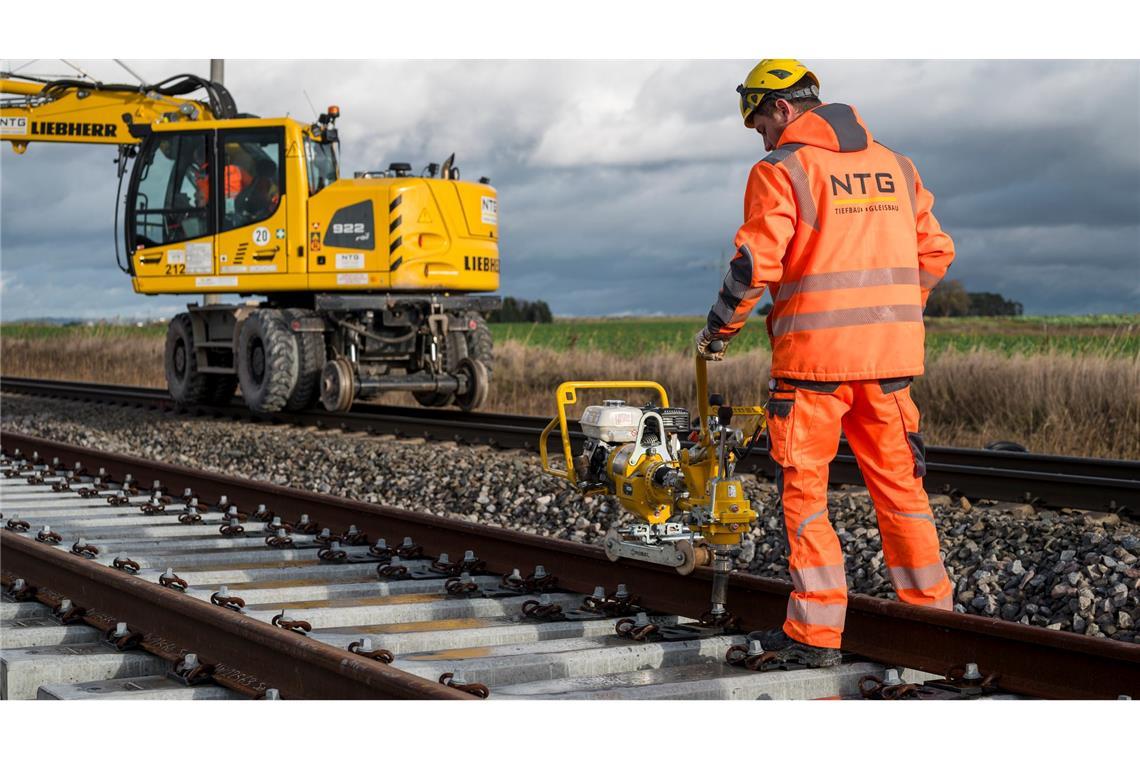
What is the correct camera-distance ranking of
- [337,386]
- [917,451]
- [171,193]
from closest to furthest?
[917,451] → [337,386] → [171,193]

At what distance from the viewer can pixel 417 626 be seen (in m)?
4.99

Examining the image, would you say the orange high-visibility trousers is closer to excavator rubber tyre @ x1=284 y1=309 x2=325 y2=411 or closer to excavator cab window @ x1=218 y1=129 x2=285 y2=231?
excavator rubber tyre @ x1=284 y1=309 x2=325 y2=411

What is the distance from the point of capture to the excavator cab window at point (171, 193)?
15.3 meters

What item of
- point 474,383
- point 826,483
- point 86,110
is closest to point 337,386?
point 474,383

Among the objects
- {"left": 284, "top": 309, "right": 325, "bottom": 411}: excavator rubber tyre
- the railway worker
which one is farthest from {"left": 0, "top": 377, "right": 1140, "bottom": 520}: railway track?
the railway worker

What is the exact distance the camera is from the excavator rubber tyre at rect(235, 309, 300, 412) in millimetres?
14539

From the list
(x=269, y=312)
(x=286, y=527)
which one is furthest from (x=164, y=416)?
(x=286, y=527)

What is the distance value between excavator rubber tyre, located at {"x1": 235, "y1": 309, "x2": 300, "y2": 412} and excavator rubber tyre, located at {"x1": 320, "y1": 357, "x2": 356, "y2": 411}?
16.0 inches

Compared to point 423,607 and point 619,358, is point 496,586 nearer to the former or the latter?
point 423,607

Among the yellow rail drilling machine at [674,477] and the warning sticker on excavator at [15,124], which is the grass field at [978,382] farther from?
the yellow rail drilling machine at [674,477]

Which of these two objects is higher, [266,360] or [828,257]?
[828,257]

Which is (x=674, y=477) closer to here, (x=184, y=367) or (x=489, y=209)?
(x=489, y=209)

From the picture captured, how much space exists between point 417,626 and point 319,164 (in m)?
11.1

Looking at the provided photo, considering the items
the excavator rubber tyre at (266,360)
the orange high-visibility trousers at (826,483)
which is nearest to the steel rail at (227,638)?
the orange high-visibility trousers at (826,483)
